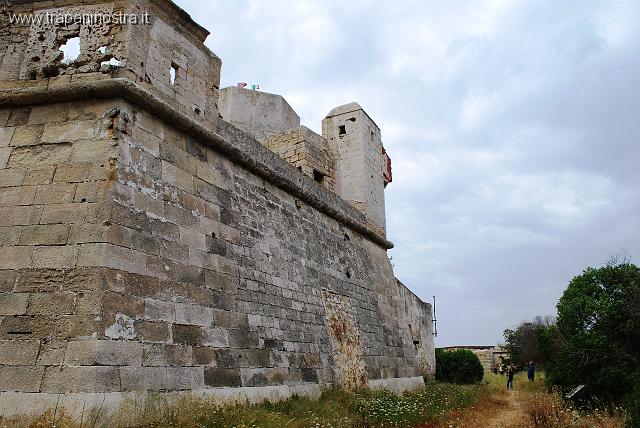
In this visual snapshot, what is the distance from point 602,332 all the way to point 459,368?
7765 millimetres

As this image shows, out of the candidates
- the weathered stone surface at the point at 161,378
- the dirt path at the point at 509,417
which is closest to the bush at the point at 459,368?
the dirt path at the point at 509,417

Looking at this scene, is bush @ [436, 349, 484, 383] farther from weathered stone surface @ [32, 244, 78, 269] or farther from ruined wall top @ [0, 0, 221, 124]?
weathered stone surface @ [32, 244, 78, 269]

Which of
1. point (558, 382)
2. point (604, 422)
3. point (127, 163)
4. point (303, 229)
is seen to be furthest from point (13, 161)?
point (558, 382)

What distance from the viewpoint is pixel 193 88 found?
18.6 ft

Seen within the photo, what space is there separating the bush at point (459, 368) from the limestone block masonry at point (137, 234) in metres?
9.44

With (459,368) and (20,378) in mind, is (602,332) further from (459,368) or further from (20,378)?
(20,378)

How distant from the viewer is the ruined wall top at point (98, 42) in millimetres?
4855

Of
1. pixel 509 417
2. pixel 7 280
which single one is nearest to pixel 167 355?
pixel 7 280

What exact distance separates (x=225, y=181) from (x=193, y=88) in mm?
1127

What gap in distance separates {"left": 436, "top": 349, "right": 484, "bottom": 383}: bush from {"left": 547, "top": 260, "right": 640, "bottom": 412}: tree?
649cm

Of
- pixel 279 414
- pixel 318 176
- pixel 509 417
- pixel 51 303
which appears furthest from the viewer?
pixel 318 176

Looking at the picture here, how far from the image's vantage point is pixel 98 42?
193 inches

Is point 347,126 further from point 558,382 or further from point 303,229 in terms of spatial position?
point 558,382

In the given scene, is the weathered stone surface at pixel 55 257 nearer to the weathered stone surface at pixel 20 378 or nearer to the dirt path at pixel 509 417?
the weathered stone surface at pixel 20 378
